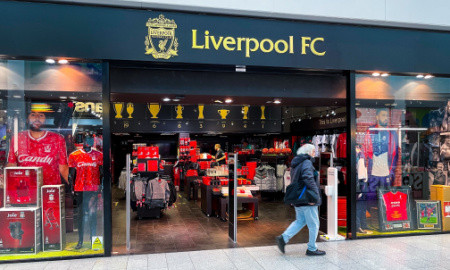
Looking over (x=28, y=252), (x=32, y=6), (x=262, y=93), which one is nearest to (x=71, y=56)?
(x=32, y=6)

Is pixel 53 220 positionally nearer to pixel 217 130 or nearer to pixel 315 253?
pixel 315 253

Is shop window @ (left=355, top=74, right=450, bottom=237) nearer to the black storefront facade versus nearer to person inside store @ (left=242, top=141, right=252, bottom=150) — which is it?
the black storefront facade

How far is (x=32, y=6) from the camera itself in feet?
15.3

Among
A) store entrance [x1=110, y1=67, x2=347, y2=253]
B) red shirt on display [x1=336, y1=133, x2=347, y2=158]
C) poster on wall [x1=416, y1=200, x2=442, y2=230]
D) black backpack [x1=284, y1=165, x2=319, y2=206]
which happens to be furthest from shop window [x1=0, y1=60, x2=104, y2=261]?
red shirt on display [x1=336, y1=133, x2=347, y2=158]

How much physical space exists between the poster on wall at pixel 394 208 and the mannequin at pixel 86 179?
4879 millimetres

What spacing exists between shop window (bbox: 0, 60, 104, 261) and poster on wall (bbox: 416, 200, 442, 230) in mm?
5463

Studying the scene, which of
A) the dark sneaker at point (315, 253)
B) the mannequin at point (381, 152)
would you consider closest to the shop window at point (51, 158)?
the dark sneaker at point (315, 253)

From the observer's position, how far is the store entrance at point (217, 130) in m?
5.96

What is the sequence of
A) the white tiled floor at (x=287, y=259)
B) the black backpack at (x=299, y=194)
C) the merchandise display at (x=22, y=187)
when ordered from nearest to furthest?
the white tiled floor at (x=287, y=259), the black backpack at (x=299, y=194), the merchandise display at (x=22, y=187)

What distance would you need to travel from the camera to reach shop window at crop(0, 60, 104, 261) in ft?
16.2

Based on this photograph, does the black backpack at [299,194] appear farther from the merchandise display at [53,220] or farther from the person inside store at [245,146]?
the person inside store at [245,146]

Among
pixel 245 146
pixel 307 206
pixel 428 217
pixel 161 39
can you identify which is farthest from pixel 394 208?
pixel 245 146

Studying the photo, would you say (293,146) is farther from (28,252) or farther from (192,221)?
(28,252)

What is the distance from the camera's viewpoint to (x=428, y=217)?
6125 millimetres
